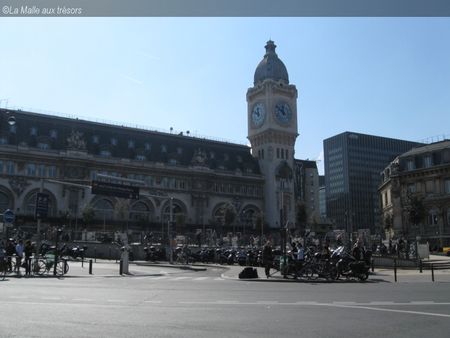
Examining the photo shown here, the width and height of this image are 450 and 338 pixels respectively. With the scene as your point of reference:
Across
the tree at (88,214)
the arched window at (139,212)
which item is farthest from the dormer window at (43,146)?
the arched window at (139,212)

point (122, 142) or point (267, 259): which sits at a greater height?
point (122, 142)

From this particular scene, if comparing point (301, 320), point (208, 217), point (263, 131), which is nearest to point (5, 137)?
point (208, 217)

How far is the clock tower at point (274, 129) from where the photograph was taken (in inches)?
4446

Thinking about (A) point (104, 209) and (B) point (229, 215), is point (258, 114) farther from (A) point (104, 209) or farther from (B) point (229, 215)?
(A) point (104, 209)

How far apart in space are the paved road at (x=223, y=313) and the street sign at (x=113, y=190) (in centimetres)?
1810

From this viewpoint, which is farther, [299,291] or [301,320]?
[299,291]

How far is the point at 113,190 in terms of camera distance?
36.8 meters

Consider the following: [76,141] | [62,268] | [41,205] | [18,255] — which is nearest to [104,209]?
[76,141]

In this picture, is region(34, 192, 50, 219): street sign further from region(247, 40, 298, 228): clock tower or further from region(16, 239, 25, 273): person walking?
region(247, 40, 298, 228): clock tower

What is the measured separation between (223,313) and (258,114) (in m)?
106

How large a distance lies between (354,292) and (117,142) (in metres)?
85.8

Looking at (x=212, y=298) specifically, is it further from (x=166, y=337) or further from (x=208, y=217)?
(x=208, y=217)

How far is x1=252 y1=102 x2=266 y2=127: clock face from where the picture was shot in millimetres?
114812

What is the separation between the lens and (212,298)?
16.0 meters
